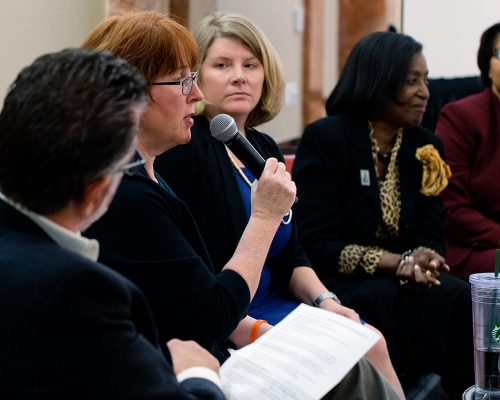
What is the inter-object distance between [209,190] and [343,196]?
761 millimetres

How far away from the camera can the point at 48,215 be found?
3.39ft

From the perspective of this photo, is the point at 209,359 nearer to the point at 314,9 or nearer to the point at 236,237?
the point at 236,237

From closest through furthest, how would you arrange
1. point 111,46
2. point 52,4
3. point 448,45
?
point 111,46 → point 52,4 → point 448,45

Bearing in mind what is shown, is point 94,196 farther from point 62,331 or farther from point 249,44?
point 249,44

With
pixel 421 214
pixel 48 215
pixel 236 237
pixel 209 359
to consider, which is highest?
pixel 48 215

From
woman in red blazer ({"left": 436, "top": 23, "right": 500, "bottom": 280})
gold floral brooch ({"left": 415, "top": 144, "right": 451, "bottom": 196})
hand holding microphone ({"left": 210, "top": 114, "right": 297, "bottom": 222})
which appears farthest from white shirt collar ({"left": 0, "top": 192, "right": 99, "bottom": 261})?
woman in red blazer ({"left": 436, "top": 23, "right": 500, "bottom": 280})

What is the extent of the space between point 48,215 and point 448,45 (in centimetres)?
444

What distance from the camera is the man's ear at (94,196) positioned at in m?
1.04

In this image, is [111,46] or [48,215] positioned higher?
[111,46]

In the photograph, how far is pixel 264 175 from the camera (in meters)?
1.63

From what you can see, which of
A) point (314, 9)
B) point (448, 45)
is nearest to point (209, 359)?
point (448, 45)

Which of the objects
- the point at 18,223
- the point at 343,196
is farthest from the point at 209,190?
the point at 18,223

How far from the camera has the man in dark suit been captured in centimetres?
95

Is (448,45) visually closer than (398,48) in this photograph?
No
